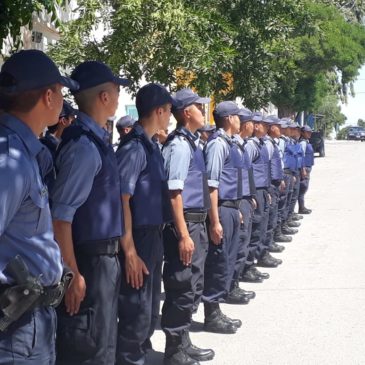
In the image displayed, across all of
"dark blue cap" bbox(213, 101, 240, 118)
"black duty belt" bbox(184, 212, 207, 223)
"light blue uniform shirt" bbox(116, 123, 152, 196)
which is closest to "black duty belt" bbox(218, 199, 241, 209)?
"dark blue cap" bbox(213, 101, 240, 118)

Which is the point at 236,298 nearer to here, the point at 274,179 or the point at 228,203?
the point at 228,203

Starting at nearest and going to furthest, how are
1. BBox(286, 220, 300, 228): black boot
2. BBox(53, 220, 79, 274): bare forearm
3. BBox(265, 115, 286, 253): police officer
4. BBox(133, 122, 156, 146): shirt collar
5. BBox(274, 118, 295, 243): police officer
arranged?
BBox(53, 220, 79, 274): bare forearm
BBox(133, 122, 156, 146): shirt collar
BBox(265, 115, 286, 253): police officer
BBox(274, 118, 295, 243): police officer
BBox(286, 220, 300, 228): black boot

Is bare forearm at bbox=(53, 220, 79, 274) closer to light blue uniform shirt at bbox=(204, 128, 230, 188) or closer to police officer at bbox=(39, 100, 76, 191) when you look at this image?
police officer at bbox=(39, 100, 76, 191)

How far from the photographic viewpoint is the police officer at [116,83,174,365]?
12.5 ft

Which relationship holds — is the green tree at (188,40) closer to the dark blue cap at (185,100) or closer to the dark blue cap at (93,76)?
the dark blue cap at (185,100)

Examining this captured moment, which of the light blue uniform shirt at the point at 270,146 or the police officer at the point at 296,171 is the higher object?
the light blue uniform shirt at the point at 270,146

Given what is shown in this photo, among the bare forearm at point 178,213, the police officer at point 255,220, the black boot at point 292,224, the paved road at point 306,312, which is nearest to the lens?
the bare forearm at point 178,213

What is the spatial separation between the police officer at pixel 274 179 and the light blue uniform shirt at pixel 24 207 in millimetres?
6361

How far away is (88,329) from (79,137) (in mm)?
929

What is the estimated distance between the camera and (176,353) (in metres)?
4.73

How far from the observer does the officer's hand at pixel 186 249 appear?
14.9ft

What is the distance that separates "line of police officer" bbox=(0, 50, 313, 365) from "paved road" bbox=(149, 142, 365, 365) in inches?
10.5

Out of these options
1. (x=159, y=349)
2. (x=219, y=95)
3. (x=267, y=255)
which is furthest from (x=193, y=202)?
(x=219, y=95)

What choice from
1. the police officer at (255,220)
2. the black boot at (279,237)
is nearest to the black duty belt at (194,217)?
the police officer at (255,220)
